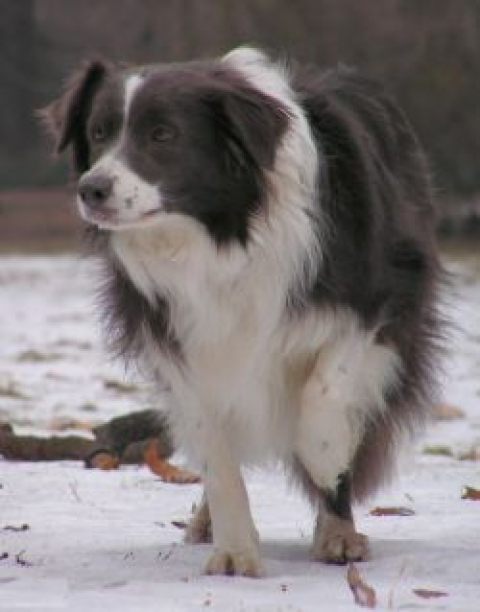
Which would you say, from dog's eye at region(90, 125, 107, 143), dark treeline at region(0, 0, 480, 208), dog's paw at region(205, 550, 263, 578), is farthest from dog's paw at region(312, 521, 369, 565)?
dark treeline at region(0, 0, 480, 208)

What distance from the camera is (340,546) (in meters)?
4.43

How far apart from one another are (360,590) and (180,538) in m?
1.36

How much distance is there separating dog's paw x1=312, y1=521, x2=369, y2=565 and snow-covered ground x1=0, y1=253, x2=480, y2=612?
0.06 metres

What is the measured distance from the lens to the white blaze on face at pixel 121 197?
4.00 meters

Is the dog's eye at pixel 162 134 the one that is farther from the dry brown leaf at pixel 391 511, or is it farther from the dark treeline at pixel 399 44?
the dark treeline at pixel 399 44

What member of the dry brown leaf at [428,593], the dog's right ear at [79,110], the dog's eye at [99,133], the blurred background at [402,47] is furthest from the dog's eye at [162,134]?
the blurred background at [402,47]

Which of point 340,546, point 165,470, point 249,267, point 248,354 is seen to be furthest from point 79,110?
point 165,470

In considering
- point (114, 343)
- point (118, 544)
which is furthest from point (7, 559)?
point (114, 343)

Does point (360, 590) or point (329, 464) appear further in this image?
point (329, 464)

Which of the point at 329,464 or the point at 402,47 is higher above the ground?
the point at 329,464

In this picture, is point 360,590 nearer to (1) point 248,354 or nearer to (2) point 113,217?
(1) point 248,354

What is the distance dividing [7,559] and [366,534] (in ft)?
4.40

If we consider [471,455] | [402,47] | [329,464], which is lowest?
[402,47]

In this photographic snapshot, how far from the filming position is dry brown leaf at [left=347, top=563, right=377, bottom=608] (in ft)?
11.6
